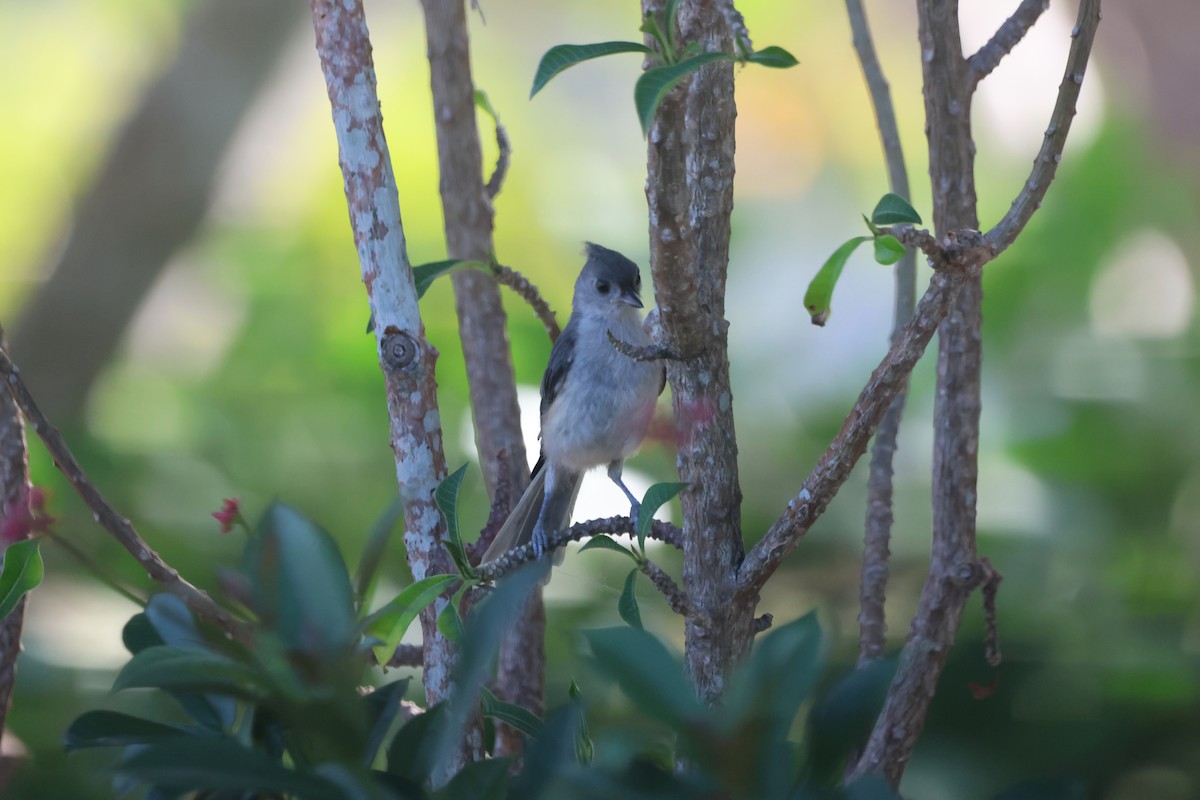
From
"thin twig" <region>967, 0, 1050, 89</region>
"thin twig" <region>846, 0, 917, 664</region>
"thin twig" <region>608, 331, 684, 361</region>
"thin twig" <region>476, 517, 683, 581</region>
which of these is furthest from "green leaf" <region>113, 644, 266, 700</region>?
"thin twig" <region>967, 0, 1050, 89</region>

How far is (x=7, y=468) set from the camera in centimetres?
103

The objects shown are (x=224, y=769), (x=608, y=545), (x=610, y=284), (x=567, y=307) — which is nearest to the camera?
(x=224, y=769)

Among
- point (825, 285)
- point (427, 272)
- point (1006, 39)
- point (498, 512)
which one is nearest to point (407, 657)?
point (498, 512)

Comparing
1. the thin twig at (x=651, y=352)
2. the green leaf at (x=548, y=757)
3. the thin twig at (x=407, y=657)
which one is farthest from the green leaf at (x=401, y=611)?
the thin twig at (x=407, y=657)

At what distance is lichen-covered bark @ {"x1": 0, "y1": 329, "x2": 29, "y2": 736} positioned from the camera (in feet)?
3.38

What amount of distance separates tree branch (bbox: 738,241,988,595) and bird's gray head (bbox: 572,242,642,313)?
1009 mm

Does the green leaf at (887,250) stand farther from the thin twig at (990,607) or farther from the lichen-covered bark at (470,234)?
the lichen-covered bark at (470,234)

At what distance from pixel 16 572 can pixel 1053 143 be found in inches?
33.6

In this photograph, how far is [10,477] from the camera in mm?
1032

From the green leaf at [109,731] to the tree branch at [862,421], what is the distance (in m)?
0.44

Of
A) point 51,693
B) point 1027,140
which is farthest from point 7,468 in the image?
point 1027,140

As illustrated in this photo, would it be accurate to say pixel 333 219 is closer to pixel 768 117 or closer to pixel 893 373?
pixel 768 117

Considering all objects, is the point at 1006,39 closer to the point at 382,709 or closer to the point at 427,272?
the point at 427,272

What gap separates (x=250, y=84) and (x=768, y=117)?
1.40m
